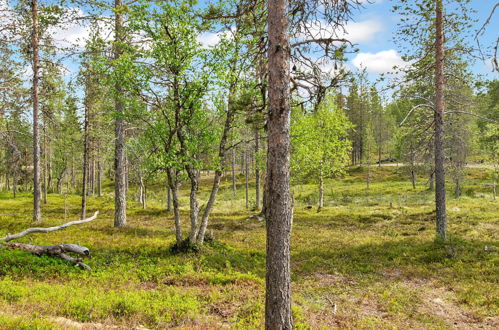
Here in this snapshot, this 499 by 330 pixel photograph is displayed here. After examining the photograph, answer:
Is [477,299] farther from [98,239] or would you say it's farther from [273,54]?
[98,239]

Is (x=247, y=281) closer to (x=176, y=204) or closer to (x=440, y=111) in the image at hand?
(x=176, y=204)

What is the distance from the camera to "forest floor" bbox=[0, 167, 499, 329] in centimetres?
754

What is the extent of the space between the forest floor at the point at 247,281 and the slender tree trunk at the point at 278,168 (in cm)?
199

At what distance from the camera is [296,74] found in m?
6.56

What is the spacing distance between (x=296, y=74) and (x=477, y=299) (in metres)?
9.22

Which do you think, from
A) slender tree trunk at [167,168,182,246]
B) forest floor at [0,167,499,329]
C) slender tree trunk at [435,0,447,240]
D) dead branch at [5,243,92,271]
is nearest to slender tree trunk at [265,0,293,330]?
forest floor at [0,167,499,329]

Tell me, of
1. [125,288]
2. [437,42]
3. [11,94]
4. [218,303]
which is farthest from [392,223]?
[11,94]

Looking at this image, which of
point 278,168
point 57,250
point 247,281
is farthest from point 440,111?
point 57,250

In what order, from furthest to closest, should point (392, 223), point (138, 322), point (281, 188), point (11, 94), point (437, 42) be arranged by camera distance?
1. point (392, 223)
2. point (11, 94)
3. point (437, 42)
4. point (138, 322)
5. point (281, 188)

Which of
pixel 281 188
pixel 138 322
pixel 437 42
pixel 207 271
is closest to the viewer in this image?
pixel 281 188

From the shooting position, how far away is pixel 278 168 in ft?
18.6

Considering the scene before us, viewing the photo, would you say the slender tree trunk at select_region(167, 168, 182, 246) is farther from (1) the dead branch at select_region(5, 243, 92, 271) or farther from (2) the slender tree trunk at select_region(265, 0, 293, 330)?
(2) the slender tree trunk at select_region(265, 0, 293, 330)

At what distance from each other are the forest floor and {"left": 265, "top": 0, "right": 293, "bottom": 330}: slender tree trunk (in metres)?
1.99

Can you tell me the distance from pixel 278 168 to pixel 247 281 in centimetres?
640
